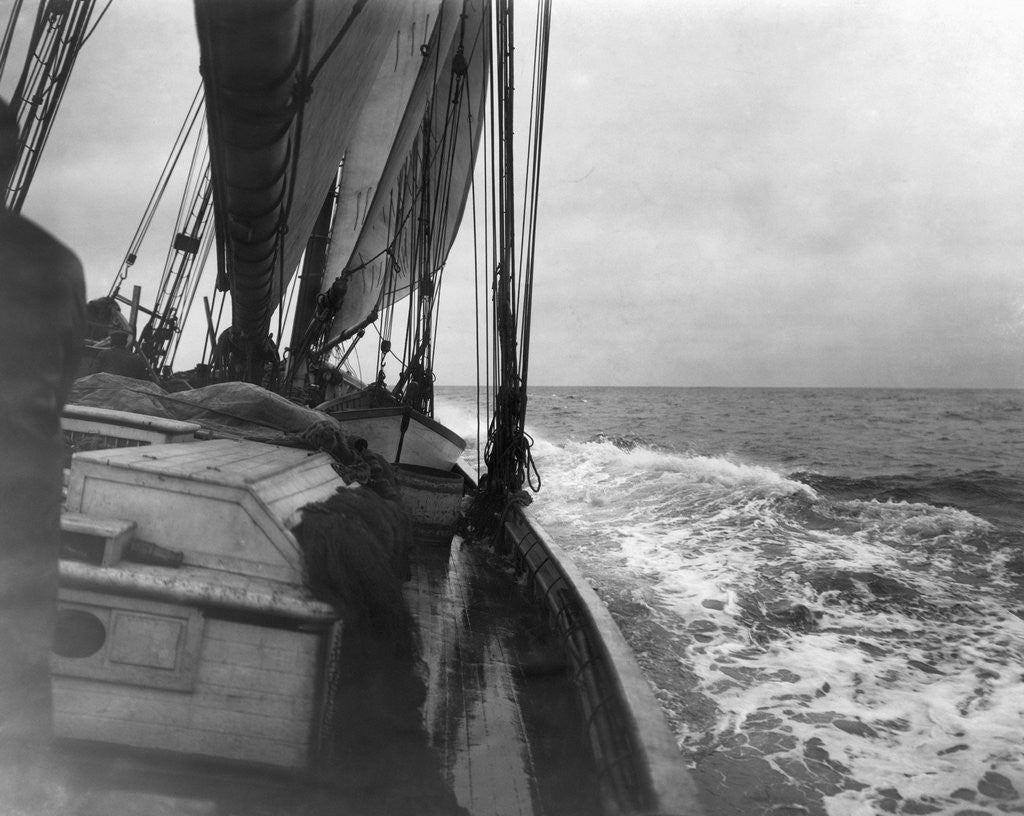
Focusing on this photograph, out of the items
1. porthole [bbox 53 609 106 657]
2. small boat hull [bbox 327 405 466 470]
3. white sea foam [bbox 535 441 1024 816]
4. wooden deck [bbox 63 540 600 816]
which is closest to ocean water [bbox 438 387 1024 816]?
Answer: white sea foam [bbox 535 441 1024 816]

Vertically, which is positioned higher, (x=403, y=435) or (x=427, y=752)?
(x=403, y=435)

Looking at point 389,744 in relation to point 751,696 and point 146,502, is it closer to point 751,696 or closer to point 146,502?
point 146,502

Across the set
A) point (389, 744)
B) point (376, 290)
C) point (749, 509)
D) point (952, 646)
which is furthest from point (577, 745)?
point (376, 290)

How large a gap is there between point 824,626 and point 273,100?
5719mm

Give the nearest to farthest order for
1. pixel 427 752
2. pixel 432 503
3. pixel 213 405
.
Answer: pixel 427 752 → pixel 213 405 → pixel 432 503

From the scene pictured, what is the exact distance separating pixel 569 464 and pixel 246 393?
15.6 meters

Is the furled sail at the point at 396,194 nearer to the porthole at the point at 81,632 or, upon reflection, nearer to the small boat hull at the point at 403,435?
the small boat hull at the point at 403,435

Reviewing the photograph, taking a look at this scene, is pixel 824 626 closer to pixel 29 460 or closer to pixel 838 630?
pixel 838 630

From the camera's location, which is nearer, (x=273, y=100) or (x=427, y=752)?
(x=273, y=100)

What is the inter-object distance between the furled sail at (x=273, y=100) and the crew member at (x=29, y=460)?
830 mm

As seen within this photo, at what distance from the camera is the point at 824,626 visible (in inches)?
228

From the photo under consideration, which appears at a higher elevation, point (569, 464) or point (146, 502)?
point (146, 502)

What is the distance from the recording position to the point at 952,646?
213 inches

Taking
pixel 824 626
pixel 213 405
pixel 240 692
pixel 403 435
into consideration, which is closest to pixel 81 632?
pixel 240 692
